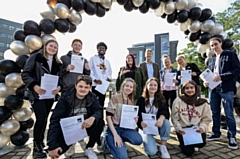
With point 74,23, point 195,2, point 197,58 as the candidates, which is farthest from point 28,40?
point 197,58

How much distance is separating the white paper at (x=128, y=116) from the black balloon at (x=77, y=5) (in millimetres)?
2059

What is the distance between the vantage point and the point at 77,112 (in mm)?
2561

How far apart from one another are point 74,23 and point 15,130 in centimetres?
220

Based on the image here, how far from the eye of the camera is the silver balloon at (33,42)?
3.09m

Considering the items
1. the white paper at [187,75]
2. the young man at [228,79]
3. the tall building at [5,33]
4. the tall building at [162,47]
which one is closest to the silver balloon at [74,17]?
the white paper at [187,75]

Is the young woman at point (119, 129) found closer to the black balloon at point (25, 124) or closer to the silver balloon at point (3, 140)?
the black balloon at point (25, 124)

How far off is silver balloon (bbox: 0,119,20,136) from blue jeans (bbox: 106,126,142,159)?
164cm

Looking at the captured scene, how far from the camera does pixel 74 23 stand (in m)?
3.58

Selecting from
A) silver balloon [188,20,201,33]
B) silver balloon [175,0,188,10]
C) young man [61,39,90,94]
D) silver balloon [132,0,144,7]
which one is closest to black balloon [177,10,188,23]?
silver balloon [175,0,188,10]

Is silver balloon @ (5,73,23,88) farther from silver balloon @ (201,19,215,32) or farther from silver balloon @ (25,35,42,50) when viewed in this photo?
silver balloon @ (201,19,215,32)

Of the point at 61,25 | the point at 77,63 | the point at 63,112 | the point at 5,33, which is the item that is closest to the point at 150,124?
the point at 63,112

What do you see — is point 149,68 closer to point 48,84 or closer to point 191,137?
point 191,137

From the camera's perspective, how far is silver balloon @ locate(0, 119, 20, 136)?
3055 mm

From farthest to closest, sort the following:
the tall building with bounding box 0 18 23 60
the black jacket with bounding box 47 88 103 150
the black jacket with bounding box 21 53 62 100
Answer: the tall building with bounding box 0 18 23 60, the black jacket with bounding box 21 53 62 100, the black jacket with bounding box 47 88 103 150
